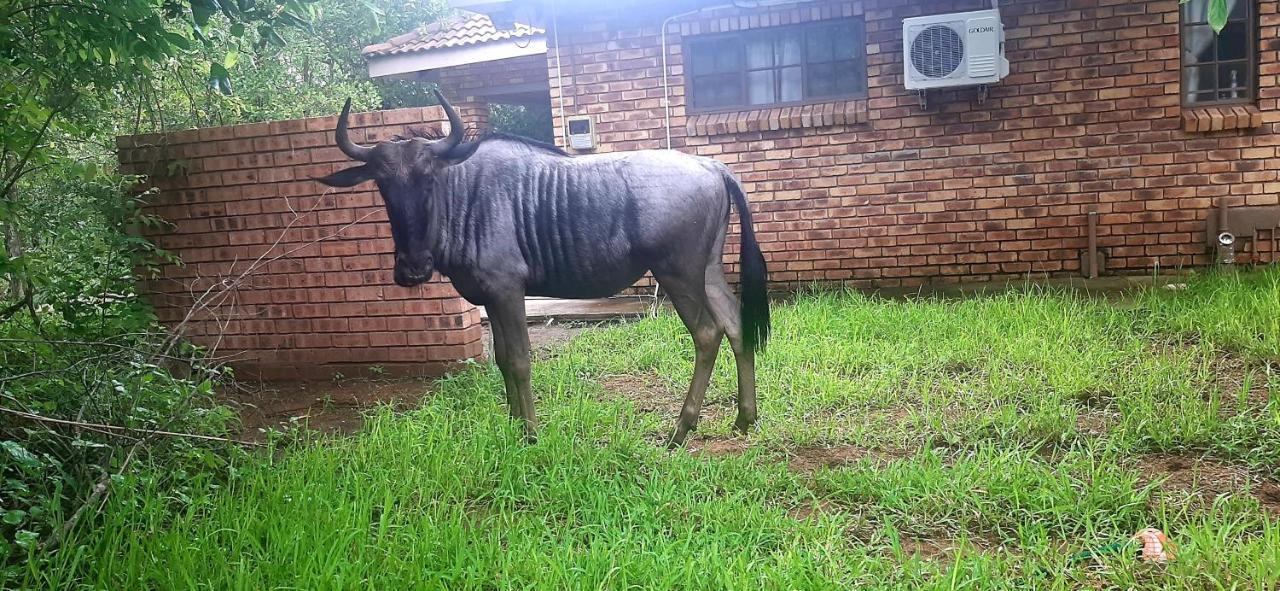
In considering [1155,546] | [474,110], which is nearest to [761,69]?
[474,110]

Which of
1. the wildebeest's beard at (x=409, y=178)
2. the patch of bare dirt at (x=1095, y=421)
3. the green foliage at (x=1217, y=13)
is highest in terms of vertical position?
the green foliage at (x=1217, y=13)

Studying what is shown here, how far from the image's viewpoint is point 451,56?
420 inches

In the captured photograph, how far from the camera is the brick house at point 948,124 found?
7.12 meters

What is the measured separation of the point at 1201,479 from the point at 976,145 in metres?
4.75

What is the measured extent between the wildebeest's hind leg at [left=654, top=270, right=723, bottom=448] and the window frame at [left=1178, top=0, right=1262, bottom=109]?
5255 millimetres

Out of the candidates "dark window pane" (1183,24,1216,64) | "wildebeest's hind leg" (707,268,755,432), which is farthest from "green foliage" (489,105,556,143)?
"wildebeest's hind leg" (707,268,755,432)

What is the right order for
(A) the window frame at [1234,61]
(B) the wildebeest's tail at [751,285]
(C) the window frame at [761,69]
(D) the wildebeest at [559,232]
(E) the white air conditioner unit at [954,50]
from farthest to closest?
(C) the window frame at [761,69]
(A) the window frame at [1234,61]
(E) the white air conditioner unit at [954,50]
(B) the wildebeest's tail at [751,285]
(D) the wildebeest at [559,232]

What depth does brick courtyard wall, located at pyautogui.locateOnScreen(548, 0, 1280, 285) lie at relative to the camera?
7.12m

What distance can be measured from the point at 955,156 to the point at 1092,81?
3.84ft

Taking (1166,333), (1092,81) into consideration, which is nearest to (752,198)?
(1092,81)

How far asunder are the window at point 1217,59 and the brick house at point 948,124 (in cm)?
2

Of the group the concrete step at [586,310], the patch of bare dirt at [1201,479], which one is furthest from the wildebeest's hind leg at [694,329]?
the concrete step at [586,310]

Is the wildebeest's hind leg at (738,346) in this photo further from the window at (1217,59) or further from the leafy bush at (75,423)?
the window at (1217,59)

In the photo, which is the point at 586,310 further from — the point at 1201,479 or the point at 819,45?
the point at 1201,479
